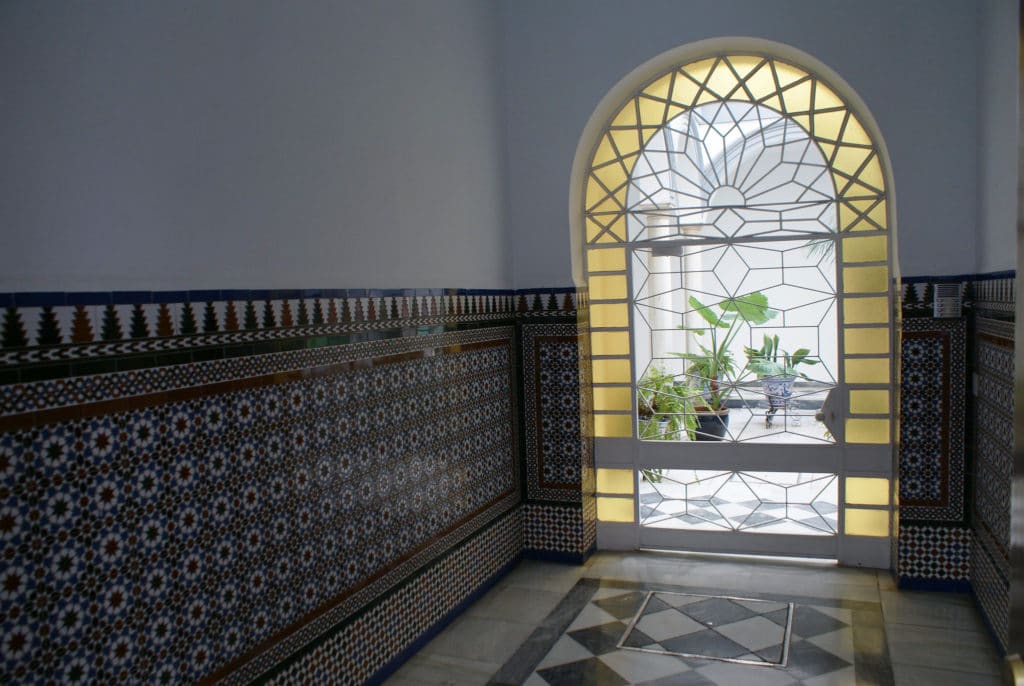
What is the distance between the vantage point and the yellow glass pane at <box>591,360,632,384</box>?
4.63m

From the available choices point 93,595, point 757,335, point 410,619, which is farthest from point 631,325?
point 93,595

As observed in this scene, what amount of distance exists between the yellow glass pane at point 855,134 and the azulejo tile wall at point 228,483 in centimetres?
226

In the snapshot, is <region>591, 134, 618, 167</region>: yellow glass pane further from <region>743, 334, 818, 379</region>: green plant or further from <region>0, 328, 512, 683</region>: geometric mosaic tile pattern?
<region>0, 328, 512, 683</region>: geometric mosaic tile pattern

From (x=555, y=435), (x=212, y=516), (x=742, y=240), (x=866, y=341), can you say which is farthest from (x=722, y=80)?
(x=212, y=516)

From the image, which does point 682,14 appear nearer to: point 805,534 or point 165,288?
point 805,534

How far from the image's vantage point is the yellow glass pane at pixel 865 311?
4.14 meters

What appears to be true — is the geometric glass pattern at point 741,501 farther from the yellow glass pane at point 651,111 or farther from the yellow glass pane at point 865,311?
the yellow glass pane at point 651,111

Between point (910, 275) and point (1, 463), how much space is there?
378 centimetres

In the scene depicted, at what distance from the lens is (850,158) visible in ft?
13.6

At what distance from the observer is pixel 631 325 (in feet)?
15.0

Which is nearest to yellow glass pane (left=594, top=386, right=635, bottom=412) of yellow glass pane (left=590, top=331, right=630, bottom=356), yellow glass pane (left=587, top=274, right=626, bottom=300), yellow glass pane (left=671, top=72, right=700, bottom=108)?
yellow glass pane (left=590, top=331, right=630, bottom=356)

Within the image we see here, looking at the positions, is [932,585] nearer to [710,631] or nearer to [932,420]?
[932,420]

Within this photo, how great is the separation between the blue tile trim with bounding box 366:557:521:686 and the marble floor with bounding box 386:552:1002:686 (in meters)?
0.03

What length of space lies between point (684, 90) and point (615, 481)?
7.48 feet
